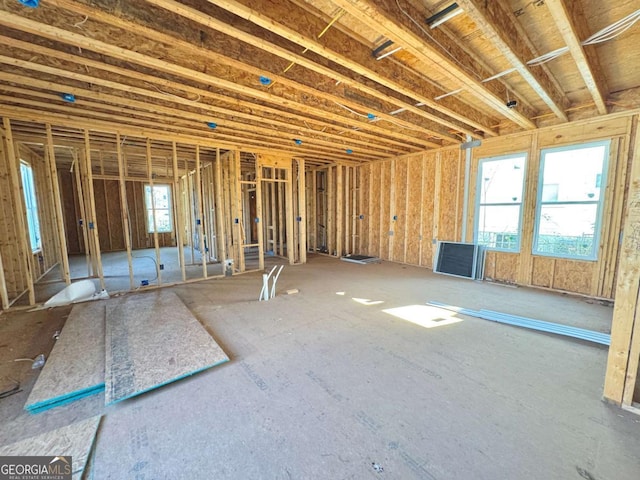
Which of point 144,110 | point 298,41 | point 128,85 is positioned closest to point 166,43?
point 128,85

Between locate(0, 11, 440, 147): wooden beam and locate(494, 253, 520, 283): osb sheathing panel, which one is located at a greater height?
locate(0, 11, 440, 147): wooden beam

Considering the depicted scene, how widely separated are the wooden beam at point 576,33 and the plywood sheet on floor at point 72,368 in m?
4.79

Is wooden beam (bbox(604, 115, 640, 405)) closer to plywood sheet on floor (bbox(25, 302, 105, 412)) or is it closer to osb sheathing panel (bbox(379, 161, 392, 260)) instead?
plywood sheet on floor (bbox(25, 302, 105, 412))

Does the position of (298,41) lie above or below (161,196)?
above

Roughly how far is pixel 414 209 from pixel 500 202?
1.99m

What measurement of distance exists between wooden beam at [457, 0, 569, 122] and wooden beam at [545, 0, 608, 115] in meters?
0.35

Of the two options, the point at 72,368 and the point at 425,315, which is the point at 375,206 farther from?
the point at 72,368

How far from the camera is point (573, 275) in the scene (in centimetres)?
473

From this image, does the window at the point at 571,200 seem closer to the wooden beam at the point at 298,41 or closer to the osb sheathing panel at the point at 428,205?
the osb sheathing panel at the point at 428,205

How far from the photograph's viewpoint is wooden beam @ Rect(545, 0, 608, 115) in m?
2.05

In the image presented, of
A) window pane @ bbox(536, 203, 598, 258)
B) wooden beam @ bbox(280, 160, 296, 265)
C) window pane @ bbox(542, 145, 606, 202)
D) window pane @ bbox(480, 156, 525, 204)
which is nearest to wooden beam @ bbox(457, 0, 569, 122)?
window pane @ bbox(542, 145, 606, 202)

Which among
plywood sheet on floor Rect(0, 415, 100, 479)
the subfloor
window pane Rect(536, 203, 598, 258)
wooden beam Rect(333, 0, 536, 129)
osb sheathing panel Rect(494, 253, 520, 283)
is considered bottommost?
the subfloor

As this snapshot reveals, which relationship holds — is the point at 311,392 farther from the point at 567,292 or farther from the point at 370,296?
the point at 567,292

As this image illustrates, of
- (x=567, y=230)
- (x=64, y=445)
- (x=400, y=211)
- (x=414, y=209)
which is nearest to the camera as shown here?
(x=64, y=445)
